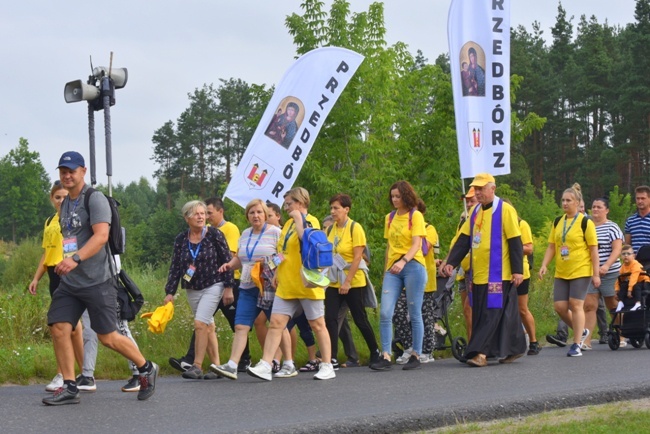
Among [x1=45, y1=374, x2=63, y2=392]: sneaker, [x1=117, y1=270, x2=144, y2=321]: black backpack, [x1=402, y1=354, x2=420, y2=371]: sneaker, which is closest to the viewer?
[x1=45, y1=374, x2=63, y2=392]: sneaker

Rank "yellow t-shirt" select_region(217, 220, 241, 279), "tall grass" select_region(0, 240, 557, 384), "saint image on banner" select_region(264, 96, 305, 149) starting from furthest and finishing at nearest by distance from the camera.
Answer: "saint image on banner" select_region(264, 96, 305, 149), "yellow t-shirt" select_region(217, 220, 241, 279), "tall grass" select_region(0, 240, 557, 384)

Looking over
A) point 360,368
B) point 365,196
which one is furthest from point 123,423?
point 365,196

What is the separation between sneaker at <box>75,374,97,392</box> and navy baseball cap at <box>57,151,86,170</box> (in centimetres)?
188

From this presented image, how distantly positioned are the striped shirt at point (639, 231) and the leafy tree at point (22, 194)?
10655cm

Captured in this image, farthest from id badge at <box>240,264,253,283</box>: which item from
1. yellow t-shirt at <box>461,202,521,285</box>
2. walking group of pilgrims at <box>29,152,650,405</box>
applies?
yellow t-shirt at <box>461,202,521,285</box>

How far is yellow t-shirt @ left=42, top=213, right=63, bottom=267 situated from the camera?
30.2ft

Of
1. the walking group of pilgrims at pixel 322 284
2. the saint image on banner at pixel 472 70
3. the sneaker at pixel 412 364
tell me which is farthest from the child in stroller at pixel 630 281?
the sneaker at pixel 412 364

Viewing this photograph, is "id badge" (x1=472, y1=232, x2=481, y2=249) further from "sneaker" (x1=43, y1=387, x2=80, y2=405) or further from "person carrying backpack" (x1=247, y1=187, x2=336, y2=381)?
"sneaker" (x1=43, y1=387, x2=80, y2=405)

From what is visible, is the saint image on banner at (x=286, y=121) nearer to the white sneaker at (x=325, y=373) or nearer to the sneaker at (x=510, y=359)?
the sneaker at (x=510, y=359)

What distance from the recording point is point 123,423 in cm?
702

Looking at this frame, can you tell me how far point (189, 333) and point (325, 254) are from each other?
3387mm

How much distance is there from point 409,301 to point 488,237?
1006 millimetres

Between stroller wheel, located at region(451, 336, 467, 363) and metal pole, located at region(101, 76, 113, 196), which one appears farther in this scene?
metal pole, located at region(101, 76, 113, 196)

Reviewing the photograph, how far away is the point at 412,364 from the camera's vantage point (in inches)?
415
